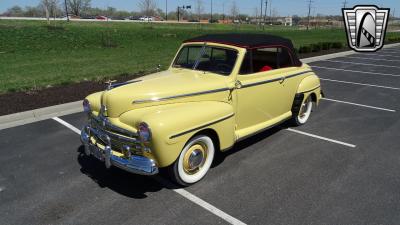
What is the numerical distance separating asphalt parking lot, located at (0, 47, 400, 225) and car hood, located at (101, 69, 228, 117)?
3.56 ft

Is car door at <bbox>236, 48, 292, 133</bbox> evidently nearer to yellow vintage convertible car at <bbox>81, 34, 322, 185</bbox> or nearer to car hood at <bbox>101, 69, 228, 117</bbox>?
yellow vintage convertible car at <bbox>81, 34, 322, 185</bbox>

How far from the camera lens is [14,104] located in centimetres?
779

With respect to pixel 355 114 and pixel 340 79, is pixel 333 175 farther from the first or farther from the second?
pixel 340 79

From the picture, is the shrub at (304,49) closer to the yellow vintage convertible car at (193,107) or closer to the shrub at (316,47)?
the shrub at (316,47)

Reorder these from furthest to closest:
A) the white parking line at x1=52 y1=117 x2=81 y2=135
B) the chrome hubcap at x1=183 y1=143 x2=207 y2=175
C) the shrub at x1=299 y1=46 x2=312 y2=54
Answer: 1. the shrub at x1=299 y1=46 x2=312 y2=54
2. the white parking line at x1=52 y1=117 x2=81 y2=135
3. the chrome hubcap at x1=183 y1=143 x2=207 y2=175

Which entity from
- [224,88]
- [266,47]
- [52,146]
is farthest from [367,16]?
[52,146]

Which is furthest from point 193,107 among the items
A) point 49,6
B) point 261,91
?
point 49,6

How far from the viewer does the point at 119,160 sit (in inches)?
167

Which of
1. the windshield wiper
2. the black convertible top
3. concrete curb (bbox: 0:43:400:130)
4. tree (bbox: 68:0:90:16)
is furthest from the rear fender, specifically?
tree (bbox: 68:0:90:16)

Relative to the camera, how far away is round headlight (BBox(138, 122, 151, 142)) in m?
3.98

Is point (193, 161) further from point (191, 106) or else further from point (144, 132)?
point (144, 132)

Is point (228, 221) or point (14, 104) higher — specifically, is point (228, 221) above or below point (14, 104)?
below

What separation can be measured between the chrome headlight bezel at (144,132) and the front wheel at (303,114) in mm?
3797

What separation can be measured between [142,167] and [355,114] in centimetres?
585
